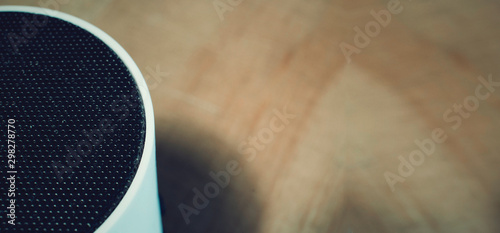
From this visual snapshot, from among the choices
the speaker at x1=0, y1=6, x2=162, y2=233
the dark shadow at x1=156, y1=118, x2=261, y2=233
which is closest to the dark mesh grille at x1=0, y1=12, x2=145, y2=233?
the speaker at x1=0, y1=6, x2=162, y2=233

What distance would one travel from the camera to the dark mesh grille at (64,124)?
693 mm

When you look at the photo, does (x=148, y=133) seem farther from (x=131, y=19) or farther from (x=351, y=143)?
(x=131, y=19)

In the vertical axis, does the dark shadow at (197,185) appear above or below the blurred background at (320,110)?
below

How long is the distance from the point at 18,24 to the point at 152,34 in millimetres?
650

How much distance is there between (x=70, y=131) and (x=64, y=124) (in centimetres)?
2

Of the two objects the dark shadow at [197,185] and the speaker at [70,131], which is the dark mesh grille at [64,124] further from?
the dark shadow at [197,185]

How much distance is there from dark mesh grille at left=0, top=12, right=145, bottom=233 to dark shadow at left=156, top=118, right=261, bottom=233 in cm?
51

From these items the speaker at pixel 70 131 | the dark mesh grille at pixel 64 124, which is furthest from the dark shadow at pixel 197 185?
the dark mesh grille at pixel 64 124

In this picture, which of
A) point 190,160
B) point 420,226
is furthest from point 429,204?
point 190,160

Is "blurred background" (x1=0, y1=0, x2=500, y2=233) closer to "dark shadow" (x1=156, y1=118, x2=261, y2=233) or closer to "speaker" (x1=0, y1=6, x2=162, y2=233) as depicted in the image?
"dark shadow" (x1=156, y1=118, x2=261, y2=233)

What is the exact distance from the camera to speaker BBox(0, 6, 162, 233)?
2.27 feet

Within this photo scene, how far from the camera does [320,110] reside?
141cm

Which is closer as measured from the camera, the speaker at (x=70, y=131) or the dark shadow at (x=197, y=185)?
the speaker at (x=70, y=131)

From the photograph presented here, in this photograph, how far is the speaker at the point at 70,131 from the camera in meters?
0.69
